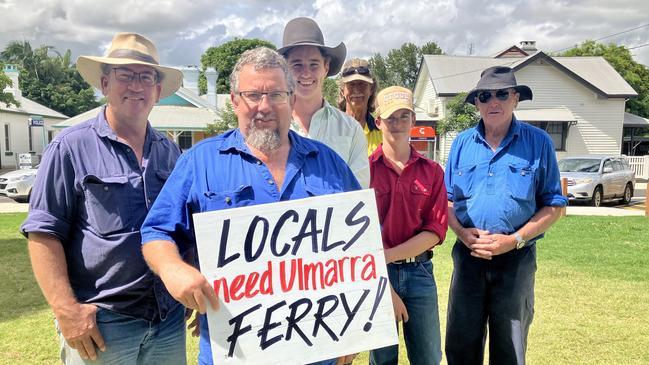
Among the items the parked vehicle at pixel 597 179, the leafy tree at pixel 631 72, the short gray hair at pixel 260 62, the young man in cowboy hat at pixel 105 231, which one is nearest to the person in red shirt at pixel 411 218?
the short gray hair at pixel 260 62

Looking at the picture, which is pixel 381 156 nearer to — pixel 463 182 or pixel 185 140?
pixel 463 182

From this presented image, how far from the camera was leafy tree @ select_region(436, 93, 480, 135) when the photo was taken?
2086 centimetres

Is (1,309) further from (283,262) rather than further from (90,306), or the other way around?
(283,262)

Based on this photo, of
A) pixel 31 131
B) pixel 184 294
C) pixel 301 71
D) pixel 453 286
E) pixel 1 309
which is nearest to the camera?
pixel 184 294

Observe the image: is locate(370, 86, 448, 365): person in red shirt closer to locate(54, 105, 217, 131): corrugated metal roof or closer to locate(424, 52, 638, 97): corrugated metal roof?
locate(54, 105, 217, 131): corrugated metal roof

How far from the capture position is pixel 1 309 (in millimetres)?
5180

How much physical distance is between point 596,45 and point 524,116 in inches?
849

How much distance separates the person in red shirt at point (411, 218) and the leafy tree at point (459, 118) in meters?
18.5

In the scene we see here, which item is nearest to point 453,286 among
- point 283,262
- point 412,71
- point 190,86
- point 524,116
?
point 283,262

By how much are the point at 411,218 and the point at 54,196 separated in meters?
1.99

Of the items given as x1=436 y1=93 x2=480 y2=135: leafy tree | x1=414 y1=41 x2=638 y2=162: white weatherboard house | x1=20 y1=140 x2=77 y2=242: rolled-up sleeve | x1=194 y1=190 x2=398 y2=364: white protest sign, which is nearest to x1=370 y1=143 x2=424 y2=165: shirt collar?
x1=194 y1=190 x2=398 y2=364: white protest sign

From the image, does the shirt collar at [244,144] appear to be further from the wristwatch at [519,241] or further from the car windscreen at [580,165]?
the car windscreen at [580,165]

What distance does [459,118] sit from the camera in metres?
21.0

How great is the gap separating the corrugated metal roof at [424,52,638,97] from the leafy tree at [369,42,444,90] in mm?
29782
